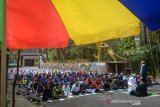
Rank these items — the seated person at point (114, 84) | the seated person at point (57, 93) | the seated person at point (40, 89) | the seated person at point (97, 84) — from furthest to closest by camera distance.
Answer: the seated person at point (114, 84), the seated person at point (97, 84), the seated person at point (40, 89), the seated person at point (57, 93)

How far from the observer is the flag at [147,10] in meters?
3.12

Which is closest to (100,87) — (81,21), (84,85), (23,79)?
(84,85)

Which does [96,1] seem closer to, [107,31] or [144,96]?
[107,31]

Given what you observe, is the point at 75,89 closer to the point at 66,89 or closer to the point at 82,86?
the point at 66,89

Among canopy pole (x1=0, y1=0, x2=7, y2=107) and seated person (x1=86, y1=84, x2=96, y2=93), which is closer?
canopy pole (x1=0, y1=0, x2=7, y2=107)

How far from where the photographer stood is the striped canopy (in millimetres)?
3402

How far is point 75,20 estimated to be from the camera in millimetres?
3992

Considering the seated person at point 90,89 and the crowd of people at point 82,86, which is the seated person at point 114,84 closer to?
the crowd of people at point 82,86

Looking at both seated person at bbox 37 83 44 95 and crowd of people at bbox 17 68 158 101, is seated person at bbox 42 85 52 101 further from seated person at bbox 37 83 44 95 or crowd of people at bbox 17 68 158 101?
seated person at bbox 37 83 44 95

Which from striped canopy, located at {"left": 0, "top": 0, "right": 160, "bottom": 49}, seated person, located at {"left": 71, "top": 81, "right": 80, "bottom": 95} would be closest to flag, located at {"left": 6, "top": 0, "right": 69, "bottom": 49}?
striped canopy, located at {"left": 0, "top": 0, "right": 160, "bottom": 49}

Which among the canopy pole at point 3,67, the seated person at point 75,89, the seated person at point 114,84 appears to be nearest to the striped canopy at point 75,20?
the canopy pole at point 3,67

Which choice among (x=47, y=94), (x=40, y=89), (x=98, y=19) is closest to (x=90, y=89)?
(x=40, y=89)

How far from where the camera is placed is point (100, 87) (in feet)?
60.0

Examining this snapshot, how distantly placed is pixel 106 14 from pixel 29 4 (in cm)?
113
